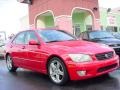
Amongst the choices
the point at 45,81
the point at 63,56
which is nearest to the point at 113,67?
the point at 63,56

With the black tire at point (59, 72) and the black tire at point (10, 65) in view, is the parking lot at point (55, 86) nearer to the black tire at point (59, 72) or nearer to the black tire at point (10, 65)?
the black tire at point (59, 72)

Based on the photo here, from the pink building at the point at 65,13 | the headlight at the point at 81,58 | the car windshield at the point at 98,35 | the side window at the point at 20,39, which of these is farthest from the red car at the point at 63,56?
the pink building at the point at 65,13

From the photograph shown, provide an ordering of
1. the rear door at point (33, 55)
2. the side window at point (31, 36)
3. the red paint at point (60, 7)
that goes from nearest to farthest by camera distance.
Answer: the rear door at point (33, 55) → the side window at point (31, 36) → the red paint at point (60, 7)

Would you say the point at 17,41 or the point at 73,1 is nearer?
the point at 17,41

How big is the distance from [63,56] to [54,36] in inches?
56.2

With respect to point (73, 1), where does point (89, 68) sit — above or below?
below

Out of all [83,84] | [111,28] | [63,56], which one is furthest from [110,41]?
[111,28]

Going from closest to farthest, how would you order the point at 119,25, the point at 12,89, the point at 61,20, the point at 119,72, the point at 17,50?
the point at 12,89 < the point at 119,72 < the point at 17,50 < the point at 61,20 < the point at 119,25

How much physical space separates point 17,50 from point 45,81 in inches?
70.8

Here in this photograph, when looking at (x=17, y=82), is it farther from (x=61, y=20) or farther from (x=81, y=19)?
(x=81, y=19)

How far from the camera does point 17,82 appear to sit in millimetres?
7262

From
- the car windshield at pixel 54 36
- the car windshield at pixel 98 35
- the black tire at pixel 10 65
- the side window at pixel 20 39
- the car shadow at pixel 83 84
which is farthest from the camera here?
the car windshield at pixel 98 35

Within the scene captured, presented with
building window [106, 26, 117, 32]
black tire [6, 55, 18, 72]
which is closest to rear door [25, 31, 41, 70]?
black tire [6, 55, 18, 72]

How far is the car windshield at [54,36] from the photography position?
23.9ft
